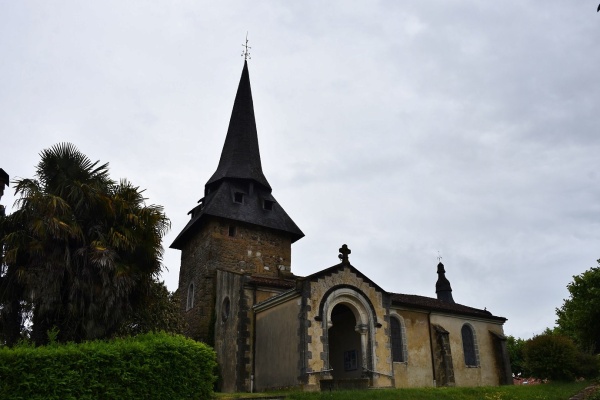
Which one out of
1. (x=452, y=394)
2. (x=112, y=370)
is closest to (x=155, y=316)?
(x=112, y=370)

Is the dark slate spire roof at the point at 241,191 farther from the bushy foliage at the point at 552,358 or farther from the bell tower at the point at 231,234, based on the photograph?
the bushy foliage at the point at 552,358

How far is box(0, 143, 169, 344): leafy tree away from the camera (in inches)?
606

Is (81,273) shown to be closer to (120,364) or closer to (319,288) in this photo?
(120,364)

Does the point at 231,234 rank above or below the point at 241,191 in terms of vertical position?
below

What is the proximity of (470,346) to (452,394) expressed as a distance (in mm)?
11443

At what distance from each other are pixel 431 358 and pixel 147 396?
52.7ft

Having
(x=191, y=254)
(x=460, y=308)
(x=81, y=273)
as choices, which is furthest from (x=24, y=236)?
(x=460, y=308)

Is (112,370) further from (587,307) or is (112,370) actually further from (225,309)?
(587,307)

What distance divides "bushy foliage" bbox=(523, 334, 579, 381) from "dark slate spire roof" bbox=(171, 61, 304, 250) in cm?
1498

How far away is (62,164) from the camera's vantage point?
17.4 meters

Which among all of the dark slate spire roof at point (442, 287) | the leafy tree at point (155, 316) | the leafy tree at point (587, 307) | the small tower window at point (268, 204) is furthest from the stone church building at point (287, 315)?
the dark slate spire roof at point (442, 287)

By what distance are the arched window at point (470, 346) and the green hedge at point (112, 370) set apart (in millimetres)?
16870

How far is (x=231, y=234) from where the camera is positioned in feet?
95.0

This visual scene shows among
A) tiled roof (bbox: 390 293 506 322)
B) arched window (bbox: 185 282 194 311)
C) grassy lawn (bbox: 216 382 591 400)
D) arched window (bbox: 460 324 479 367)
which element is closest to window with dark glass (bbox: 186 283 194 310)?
arched window (bbox: 185 282 194 311)
